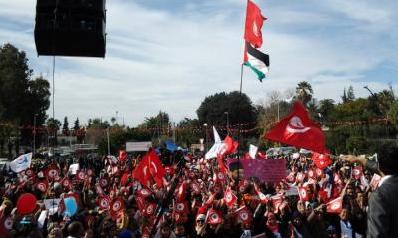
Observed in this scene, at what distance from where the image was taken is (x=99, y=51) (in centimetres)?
1100

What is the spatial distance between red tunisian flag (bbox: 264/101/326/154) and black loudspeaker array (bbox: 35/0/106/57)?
14.1 ft

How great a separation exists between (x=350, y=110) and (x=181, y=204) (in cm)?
7294

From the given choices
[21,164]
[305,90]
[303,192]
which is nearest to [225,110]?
[305,90]

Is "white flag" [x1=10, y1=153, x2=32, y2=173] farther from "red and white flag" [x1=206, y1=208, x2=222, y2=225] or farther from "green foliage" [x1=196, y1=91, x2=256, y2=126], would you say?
"green foliage" [x1=196, y1=91, x2=256, y2=126]

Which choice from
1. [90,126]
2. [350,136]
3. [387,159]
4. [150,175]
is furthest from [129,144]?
[90,126]

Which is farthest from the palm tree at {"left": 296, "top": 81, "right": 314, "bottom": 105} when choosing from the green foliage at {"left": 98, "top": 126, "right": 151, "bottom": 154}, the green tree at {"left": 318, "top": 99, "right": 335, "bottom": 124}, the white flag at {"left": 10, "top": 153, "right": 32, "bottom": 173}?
the white flag at {"left": 10, "top": 153, "right": 32, "bottom": 173}

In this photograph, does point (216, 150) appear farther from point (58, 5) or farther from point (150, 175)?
point (58, 5)

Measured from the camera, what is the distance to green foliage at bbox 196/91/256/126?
8988 cm

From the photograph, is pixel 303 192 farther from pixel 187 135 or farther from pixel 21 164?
pixel 187 135

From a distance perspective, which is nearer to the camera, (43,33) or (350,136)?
(43,33)

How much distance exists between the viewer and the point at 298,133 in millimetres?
8984

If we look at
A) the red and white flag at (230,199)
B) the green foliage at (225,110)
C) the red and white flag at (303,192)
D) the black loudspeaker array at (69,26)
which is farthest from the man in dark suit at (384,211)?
the green foliage at (225,110)

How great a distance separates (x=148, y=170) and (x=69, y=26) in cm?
551

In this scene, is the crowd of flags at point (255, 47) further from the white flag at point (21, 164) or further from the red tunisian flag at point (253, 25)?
the white flag at point (21, 164)
